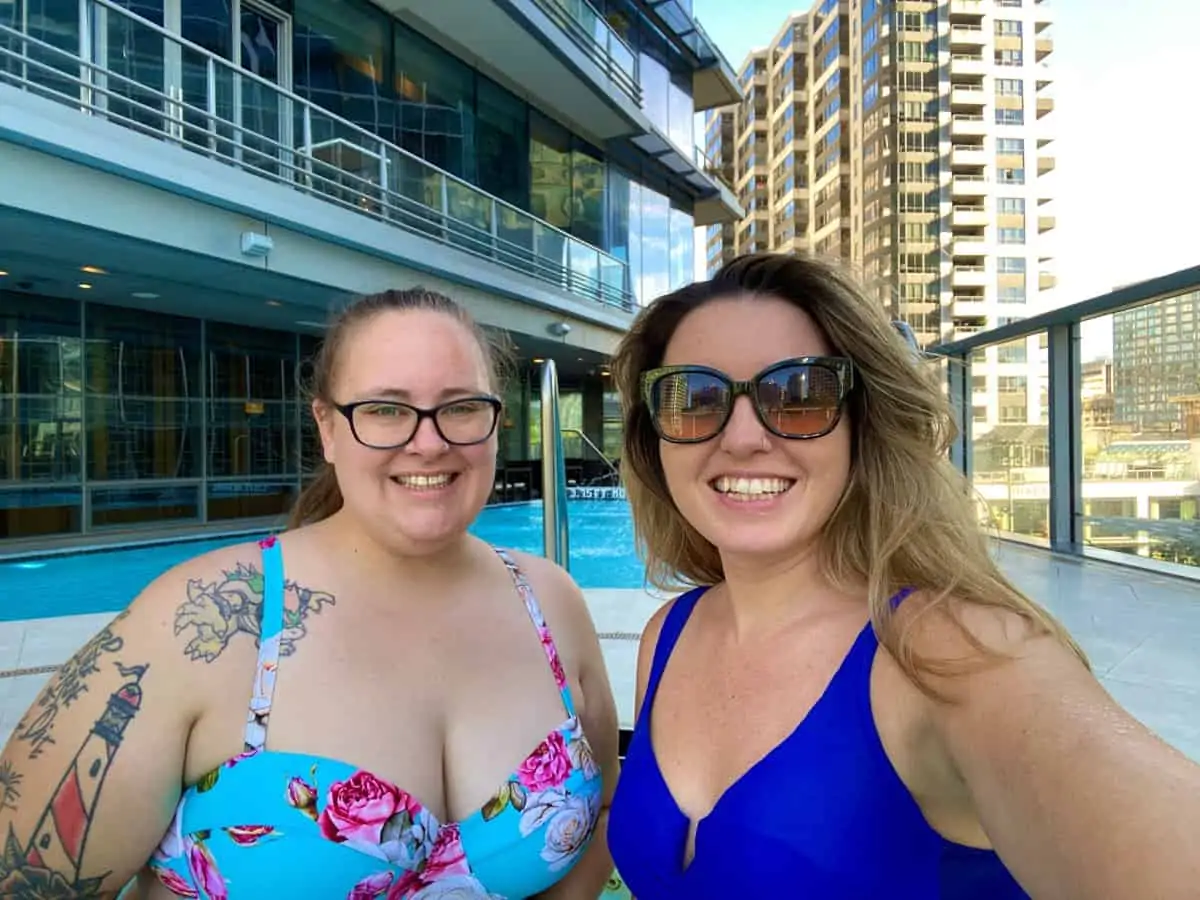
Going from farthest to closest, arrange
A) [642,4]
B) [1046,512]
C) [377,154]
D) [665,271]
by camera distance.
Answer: [665,271], [642,4], [377,154], [1046,512]

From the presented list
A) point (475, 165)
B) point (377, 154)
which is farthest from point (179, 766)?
point (475, 165)

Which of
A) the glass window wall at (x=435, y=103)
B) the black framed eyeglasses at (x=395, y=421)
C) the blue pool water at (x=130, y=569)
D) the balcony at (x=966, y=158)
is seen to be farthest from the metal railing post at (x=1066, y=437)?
the balcony at (x=966, y=158)

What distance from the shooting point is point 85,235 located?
7184 millimetres

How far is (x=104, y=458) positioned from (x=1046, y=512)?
495 inches

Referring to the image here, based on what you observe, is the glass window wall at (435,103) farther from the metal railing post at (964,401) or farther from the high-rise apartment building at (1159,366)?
the high-rise apartment building at (1159,366)

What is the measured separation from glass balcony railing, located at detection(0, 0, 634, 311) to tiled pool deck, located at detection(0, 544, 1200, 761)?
4602 mm

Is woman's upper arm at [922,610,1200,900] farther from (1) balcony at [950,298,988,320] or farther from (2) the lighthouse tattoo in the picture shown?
(1) balcony at [950,298,988,320]

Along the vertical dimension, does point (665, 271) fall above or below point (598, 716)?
above

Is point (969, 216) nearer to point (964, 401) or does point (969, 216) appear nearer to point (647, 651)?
point (964, 401)

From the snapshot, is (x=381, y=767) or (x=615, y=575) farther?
(x=615, y=575)

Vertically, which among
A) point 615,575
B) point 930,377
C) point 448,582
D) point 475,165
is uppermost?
point 475,165

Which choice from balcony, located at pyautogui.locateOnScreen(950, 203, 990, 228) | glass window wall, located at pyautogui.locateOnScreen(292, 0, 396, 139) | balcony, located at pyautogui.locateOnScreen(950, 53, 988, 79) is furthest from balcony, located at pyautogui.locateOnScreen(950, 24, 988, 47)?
glass window wall, located at pyautogui.locateOnScreen(292, 0, 396, 139)

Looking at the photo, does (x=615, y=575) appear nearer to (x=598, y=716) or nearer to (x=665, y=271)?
(x=598, y=716)

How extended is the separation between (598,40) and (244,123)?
32.5 ft
